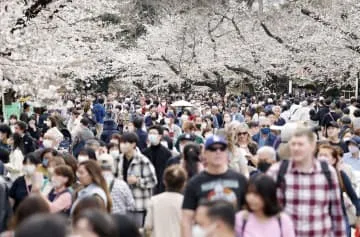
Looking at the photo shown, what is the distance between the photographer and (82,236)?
165 inches

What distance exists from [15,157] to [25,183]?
2.52 m

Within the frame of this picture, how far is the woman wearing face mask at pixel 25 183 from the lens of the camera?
838 centimetres

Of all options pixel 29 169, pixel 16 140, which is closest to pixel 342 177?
pixel 29 169

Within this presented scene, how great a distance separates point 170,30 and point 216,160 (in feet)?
115

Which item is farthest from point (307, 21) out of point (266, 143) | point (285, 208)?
point (285, 208)

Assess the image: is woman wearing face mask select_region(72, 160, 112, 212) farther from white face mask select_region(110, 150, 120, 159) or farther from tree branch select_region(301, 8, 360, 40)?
tree branch select_region(301, 8, 360, 40)

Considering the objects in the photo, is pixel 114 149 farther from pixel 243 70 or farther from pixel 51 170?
pixel 243 70

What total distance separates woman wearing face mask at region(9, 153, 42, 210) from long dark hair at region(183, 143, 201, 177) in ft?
5.37

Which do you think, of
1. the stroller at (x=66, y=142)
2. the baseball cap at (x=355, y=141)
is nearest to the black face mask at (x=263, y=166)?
the baseball cap at (x=355, y=141)

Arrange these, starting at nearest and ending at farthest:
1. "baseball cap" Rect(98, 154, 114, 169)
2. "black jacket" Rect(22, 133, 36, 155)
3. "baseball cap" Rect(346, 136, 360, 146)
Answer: "baseball cap" Rect(98, 154, 114, 169) → "baseball cap" Rect(346, 136, 360, 146) → "black jacket" Rect(22, 133, 36, 155)

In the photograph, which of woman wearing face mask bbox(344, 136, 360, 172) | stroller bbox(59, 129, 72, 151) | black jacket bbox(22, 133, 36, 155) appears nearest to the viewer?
woman wearing face mask bbox(344, 136, 360, 172)

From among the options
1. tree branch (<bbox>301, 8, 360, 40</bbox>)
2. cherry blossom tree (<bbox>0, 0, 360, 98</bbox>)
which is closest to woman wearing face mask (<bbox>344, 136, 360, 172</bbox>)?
cherry blossom tree (<bbox>0, 0, 360, 98</bbox>)

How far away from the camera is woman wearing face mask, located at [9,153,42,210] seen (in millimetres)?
8375

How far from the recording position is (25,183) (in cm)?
850
